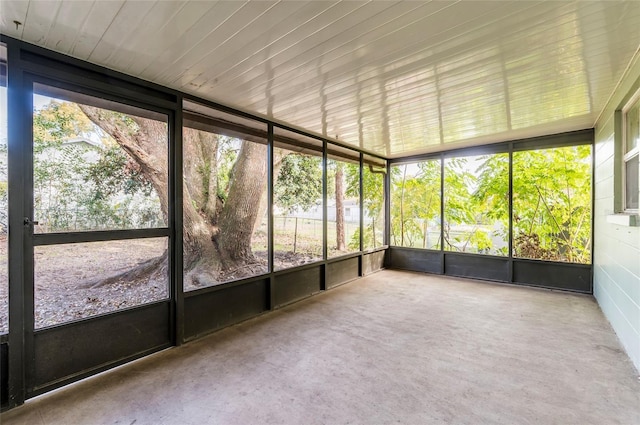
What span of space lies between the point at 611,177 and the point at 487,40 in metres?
2.61

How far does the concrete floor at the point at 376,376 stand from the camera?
1.83 meters

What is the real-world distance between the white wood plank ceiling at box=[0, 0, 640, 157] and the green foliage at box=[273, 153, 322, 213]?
1502mm

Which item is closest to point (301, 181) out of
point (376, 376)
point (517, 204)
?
point (376, 376)

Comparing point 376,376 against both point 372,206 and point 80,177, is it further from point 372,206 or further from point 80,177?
point 372,206

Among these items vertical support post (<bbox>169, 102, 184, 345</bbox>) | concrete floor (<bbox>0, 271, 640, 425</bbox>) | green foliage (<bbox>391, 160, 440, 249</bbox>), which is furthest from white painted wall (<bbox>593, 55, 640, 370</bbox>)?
vertical support post (<bbox>169, 102, 184, 345</bbox>)

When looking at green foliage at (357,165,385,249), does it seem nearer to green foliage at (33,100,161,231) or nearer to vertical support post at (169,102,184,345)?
vertical support post at (169,102,184,345)

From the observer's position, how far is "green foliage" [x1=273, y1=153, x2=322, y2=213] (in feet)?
15.6

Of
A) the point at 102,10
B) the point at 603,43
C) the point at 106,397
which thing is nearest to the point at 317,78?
the point at 102,10

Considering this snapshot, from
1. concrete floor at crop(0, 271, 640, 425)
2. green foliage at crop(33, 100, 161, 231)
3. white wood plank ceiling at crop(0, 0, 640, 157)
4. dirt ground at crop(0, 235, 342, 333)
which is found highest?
white wood plank ceiling at crop(0, 0, 640, 157)

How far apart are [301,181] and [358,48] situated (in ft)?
10.5

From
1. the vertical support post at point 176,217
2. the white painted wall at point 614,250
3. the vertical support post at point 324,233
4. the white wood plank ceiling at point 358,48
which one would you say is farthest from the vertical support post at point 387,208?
the vertical support post at point 176,217

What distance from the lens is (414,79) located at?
2588 mm

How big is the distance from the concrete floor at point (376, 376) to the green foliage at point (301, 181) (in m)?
2.00

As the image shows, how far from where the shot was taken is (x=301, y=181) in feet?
16.8
